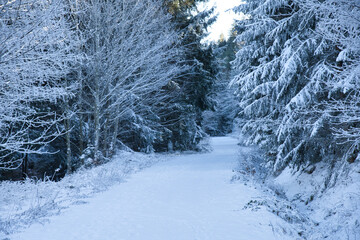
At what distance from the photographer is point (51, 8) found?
5473mm

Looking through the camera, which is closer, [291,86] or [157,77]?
[291,86]

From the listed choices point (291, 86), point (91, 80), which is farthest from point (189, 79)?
point (291, 86)

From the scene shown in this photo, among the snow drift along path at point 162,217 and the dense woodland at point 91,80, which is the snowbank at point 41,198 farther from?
the dense woodland at point 91,80

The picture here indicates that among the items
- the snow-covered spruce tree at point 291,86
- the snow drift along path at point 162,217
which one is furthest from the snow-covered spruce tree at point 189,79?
the snow drift along path at point 162,217

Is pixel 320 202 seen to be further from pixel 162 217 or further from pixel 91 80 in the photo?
pixel 91 80

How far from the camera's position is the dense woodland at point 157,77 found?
227 inches

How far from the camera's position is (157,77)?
15.1m

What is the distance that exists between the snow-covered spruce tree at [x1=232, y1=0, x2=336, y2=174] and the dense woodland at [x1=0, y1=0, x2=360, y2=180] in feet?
0.17

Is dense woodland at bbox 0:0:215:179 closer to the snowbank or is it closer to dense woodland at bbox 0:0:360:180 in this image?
dense woodland at bbox 0:0:360:180

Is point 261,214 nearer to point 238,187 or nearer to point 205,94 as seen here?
point 238,187

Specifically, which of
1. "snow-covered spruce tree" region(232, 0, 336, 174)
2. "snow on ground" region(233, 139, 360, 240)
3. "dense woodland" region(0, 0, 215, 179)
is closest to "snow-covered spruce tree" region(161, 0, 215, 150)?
"dense woodland" region(0, 0, 215, 179)

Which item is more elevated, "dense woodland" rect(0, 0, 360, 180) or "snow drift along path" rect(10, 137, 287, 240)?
"dense woodland" rect(0, 0, 360, 180)

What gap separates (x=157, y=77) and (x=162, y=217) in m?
10.5

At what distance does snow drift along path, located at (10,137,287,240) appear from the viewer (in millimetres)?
4590
